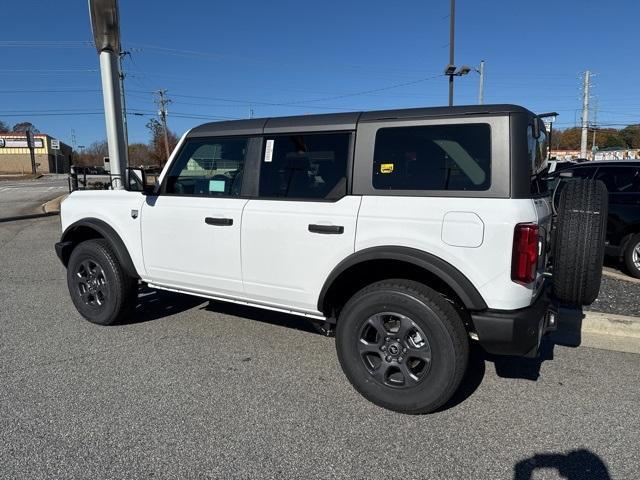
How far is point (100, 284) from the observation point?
14.7 ft

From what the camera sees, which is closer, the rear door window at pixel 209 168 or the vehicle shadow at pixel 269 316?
the rear door window at pixel 209 168

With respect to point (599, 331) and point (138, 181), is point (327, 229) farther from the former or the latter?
point (599, 331)

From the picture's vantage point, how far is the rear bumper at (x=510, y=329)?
268cm

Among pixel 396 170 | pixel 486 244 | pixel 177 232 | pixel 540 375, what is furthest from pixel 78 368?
pixel 540 375

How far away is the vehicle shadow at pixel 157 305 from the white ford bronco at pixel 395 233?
3.65ft

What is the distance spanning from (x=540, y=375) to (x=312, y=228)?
2.10m

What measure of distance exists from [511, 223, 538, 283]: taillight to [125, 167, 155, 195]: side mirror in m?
3.03

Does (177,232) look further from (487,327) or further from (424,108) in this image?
(487,327)

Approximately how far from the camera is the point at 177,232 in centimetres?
388

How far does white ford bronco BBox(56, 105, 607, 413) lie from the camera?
2705mm

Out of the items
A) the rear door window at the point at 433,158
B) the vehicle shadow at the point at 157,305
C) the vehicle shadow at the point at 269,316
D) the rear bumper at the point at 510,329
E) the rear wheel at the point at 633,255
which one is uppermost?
the rear door window at the point at 433,158

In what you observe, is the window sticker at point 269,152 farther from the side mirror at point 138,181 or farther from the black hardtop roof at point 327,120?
the side mirror at point 138,181

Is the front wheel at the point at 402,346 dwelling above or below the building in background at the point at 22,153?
below

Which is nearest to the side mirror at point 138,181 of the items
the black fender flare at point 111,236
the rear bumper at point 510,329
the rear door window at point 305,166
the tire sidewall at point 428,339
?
the black fender flare at point 111,236
